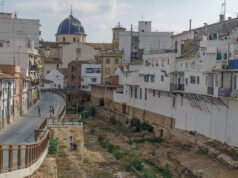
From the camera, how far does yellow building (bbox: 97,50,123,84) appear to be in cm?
7056

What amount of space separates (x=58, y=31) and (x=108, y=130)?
188ft

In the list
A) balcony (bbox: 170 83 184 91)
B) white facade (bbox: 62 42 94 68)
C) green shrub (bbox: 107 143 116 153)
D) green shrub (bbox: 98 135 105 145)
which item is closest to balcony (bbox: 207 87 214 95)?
balcony (bbox: 170 83 184 91)

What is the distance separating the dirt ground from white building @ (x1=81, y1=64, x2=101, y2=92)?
1390 inches

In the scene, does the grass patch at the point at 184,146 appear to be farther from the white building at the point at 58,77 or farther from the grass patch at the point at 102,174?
the white building at the point at 58,77

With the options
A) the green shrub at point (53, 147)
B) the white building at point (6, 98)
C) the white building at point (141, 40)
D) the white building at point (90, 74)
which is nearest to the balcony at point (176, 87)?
the white building at point (6, 98)

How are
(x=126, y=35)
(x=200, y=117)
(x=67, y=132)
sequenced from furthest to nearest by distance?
(x=126, y=35), (x=200, y=117), (x=67, y=132)

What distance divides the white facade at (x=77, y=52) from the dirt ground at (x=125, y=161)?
51.4 m

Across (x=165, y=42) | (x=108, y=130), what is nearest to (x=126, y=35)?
(x=165, y=42)

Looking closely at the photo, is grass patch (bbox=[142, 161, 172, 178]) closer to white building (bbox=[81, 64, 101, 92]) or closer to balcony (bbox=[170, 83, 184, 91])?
balcony (bbox=[170, 83, 184, 91])

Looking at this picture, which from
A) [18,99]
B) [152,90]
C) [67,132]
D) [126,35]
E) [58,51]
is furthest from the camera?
[58,51]

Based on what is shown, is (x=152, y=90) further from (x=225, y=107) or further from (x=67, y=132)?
(x=67, y=132)

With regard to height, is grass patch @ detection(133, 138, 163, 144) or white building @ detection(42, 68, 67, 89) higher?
white building @ detection(42, 68, 67, 89)

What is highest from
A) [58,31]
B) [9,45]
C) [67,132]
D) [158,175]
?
[58,31]

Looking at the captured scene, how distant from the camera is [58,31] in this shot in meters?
102
